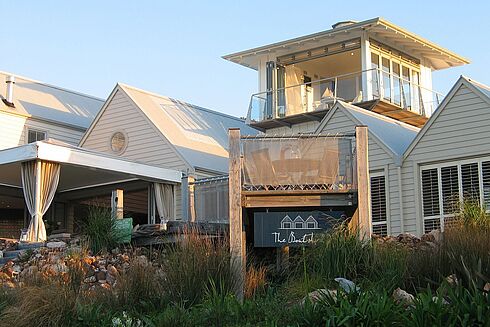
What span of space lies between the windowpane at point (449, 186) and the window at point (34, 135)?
14414 millimetres

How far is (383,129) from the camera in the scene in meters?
19.6

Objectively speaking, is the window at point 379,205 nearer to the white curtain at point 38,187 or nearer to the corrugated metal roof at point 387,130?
the corrugated metal roof at point 387,130

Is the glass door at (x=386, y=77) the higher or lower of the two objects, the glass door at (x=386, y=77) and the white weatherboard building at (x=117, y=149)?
the higher

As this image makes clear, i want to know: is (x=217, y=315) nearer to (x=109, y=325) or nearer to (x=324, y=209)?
(x=109, y=325)

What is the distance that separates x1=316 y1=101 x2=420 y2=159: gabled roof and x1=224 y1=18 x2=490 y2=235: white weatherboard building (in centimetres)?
3

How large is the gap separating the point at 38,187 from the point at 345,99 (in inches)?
432

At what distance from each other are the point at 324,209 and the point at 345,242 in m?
1.29

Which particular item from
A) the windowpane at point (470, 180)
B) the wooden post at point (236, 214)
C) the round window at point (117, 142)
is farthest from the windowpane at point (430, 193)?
the round window at point (117, 142)

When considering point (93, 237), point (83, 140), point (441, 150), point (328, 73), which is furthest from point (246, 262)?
point (328, 73)

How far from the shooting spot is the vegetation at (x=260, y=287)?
897 centimetres

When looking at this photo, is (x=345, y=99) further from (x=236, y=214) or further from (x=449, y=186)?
(x=236, y=214)

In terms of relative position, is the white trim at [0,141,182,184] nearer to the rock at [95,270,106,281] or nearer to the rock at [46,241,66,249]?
the rock at [46,241,66,249]

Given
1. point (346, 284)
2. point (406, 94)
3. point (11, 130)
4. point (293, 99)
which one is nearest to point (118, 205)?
point (11, 130)

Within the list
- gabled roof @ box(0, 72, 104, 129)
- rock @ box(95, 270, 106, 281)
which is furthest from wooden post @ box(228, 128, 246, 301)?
gabled roof @ box(0, 72, 104, 129)
